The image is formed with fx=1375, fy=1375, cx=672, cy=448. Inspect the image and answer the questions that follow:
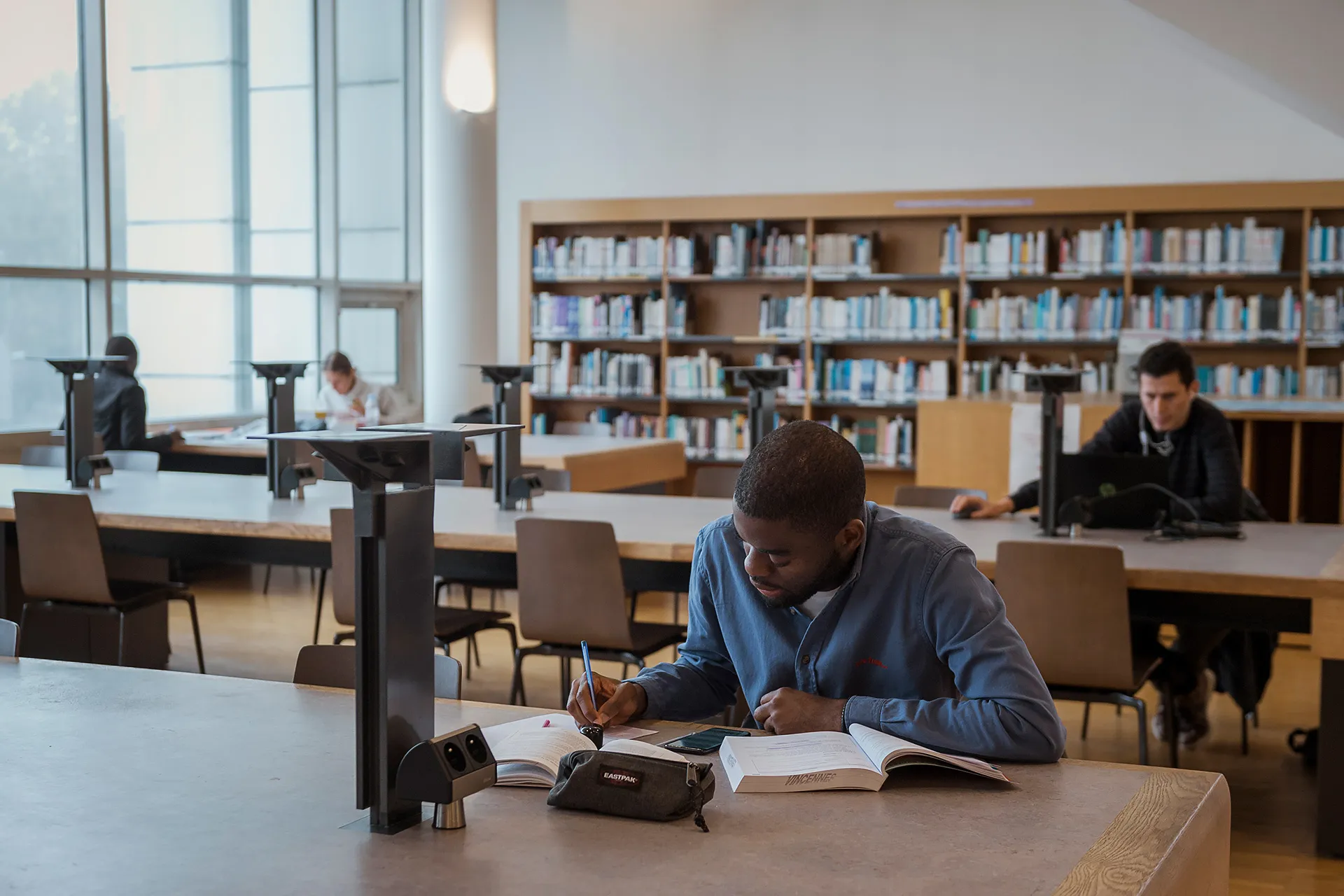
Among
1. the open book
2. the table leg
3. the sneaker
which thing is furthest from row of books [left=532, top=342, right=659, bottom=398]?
the open book

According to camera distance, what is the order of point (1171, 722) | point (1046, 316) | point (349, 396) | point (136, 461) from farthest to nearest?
point (1046, 316), point (349, 396), point (136, 461), point (1171, 722)

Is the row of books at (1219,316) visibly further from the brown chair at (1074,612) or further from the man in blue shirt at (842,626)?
the man in blue shirt at (842,626)

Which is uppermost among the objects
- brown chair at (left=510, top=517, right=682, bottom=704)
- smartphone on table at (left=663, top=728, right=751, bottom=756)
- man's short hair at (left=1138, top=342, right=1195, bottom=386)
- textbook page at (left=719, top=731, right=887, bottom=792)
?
man's short hair at (left=1138, top=342, right=1195, bottom=386)

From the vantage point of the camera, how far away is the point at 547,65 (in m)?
Result: 10.0

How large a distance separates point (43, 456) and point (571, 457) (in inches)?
94.6

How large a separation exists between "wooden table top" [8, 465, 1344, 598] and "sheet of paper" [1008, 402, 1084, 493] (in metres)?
1.78

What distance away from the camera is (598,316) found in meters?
9.64

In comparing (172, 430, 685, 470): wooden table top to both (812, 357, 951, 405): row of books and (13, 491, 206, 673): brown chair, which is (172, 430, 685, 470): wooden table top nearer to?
(812, 357, 951, 405): row of books

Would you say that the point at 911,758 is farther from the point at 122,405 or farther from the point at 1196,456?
the point at 122,405

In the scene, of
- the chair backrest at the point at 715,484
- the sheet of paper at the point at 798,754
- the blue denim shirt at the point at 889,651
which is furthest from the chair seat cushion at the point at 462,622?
the sheet of paper at the point at 798,754

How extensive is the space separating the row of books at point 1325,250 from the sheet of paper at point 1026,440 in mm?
2545

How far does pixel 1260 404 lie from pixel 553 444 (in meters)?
3.42

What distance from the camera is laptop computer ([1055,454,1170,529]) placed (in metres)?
3.95

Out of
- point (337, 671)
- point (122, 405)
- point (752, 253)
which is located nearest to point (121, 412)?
point (122, 405)
